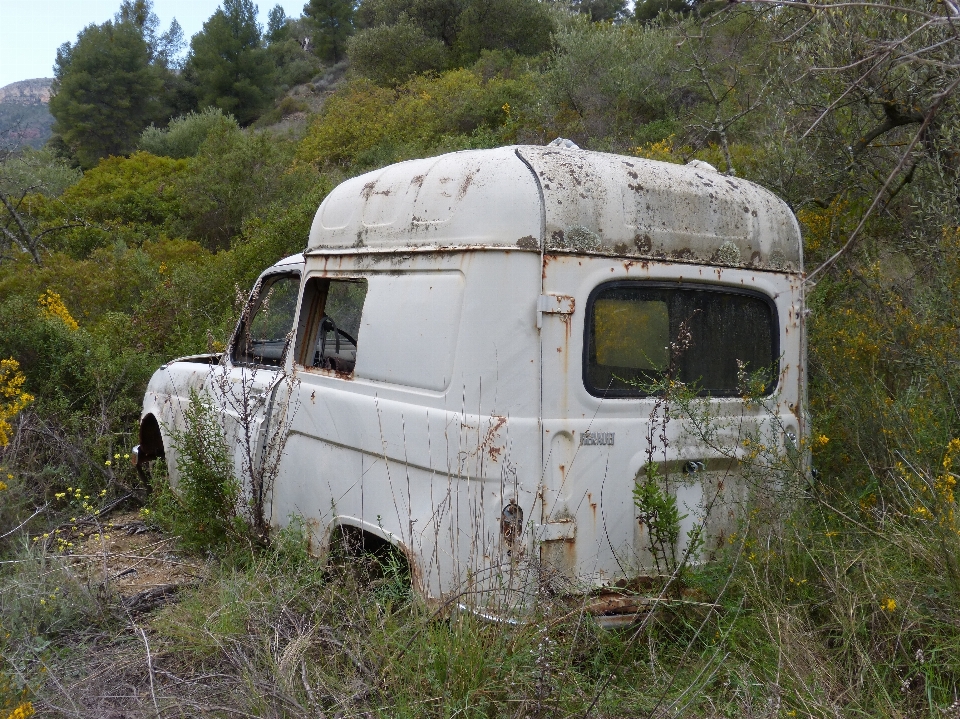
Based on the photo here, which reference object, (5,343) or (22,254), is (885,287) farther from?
(22,254)

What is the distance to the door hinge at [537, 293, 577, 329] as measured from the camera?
3414 millimetres

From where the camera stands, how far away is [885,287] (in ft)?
21.7

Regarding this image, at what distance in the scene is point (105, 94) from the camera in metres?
37.7

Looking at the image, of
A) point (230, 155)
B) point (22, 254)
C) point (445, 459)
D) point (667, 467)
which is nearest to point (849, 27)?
point (667, 467)

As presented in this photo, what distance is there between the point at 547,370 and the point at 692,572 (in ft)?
3.61

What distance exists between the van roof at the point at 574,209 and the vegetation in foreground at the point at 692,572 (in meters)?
0.48

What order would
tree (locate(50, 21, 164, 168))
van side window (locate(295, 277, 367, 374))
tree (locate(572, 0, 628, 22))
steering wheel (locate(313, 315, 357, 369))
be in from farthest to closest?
tree (locate(50, 21, 164, 168)) → tree (locate(572, 0, 628, 22)) → steering wheel (locate(313, 315, 357, 369)) → van side window (locate(295, 277, 367, 374))

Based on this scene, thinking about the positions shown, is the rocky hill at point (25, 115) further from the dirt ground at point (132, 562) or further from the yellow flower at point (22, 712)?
the yellow flower at point (22, 712)

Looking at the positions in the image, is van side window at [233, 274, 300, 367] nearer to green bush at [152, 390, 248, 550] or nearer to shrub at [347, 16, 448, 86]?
green bush at [152, 390, 248, 550]

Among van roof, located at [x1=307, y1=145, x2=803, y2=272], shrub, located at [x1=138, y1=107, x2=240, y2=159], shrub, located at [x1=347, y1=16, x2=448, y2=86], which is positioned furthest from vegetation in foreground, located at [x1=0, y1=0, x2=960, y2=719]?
shrub, located at [x1=347, y1=16, x2=448, y2=86]

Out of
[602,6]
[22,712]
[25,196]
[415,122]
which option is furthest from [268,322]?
[602,6]

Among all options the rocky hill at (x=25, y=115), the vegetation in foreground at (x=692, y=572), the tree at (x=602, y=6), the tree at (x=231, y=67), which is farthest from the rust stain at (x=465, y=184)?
the tree at (x=231, y=67)

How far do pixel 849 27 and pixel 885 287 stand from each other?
6.74ft

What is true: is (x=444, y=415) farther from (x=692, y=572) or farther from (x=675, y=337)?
(x=692, y=572)
